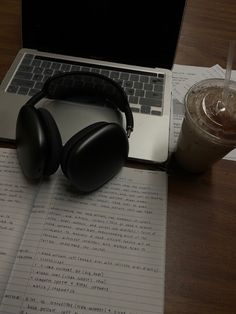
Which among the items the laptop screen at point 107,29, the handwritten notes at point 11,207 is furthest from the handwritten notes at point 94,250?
the laptop screen at point 107,29

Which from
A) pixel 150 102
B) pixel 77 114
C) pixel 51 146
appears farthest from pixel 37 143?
pixel 150 102

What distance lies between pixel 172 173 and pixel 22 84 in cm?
31

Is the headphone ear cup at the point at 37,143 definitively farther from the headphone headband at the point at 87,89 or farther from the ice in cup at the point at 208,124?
the ice in cup at the point at 208,124

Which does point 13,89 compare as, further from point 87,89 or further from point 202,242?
point 202,242

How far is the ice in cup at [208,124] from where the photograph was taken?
1.27 ft

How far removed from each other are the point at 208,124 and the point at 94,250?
0.72ft

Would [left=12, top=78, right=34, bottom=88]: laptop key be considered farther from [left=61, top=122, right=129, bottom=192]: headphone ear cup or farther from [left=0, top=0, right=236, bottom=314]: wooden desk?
[left=61, top=122, right=129, bottom=192]: headphone ear cup

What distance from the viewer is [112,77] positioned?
57cm

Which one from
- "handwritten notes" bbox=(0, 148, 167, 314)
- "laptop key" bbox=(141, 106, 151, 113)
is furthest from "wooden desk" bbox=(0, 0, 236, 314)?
"laptop key" bbox=(141, 106, 151, 113)

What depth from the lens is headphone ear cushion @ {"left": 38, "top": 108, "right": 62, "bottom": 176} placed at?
405mm

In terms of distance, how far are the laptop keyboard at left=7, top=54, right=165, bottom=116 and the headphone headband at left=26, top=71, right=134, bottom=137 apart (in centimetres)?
4

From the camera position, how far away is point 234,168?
48 centimetres

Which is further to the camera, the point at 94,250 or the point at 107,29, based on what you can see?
the point at 107,29

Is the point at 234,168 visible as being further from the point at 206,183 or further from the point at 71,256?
the point at 71,256
